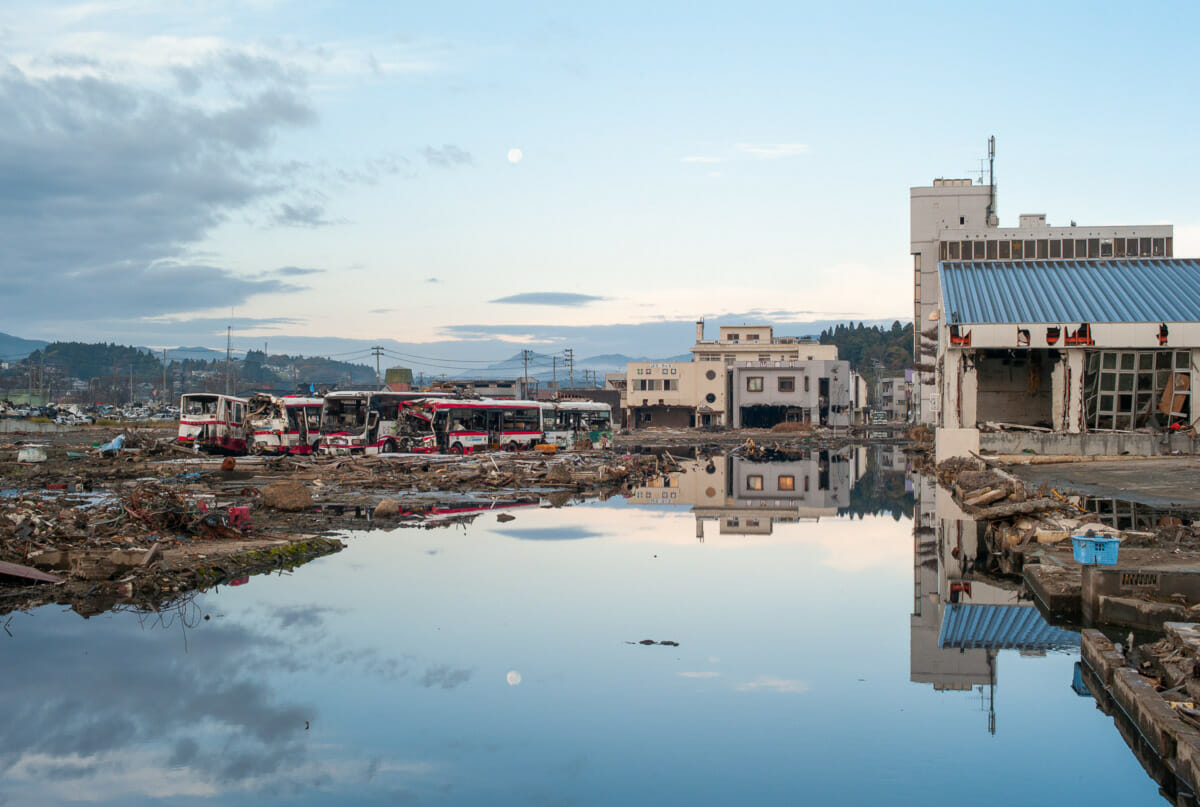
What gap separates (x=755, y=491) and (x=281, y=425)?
2341 centimetres

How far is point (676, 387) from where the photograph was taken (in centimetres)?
8356

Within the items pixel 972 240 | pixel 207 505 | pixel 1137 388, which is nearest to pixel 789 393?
pixel 972 240

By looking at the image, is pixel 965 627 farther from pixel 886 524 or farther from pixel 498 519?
pixel 498 519

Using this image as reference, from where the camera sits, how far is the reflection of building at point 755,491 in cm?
2348

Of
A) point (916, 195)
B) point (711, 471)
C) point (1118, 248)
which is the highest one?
point (916, 195)

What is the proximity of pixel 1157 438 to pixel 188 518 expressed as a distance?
28318mm

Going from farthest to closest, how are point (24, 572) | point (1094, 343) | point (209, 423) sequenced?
point (209, 423) → point (1094, 343) → point (24, 572)

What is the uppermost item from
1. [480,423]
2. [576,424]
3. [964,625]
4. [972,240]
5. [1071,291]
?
[972,240]

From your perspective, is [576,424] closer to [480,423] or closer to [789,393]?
[480,423]

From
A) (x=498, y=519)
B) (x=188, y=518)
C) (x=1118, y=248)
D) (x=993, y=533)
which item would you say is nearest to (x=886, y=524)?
(x=993, y=533)

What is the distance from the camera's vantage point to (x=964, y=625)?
38.5 ft

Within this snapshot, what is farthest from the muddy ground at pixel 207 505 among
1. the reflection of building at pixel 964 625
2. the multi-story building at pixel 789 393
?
the multi-story building at pixel 789 393

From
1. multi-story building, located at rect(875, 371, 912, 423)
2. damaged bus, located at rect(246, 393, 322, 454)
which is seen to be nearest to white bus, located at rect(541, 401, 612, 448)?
damaged bus, located at rect(246, 393, 322, 454)

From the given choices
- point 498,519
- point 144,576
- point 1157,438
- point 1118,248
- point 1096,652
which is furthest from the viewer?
point 1118,248
